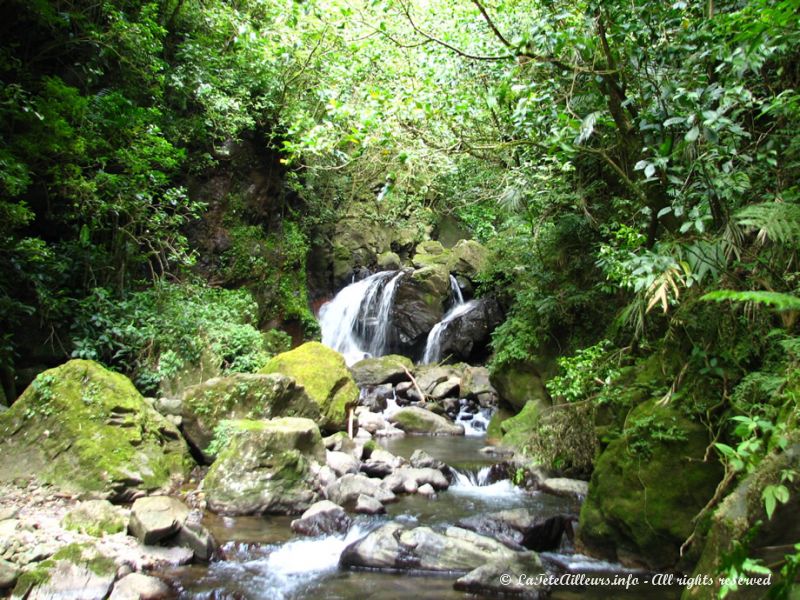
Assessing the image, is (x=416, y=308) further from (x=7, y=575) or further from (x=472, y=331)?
(x=7, y=575)

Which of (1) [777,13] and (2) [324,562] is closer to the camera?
(1) [777,13]

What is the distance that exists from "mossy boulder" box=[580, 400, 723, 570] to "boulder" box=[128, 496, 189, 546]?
13.7 feet

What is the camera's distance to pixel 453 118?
611 cm

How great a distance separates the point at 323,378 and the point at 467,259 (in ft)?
Result: 37.8

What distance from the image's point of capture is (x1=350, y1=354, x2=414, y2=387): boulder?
15086mm

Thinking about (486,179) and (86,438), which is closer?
(86,438)

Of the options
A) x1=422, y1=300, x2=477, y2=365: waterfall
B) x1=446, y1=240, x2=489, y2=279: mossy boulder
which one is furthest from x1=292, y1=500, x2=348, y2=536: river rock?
x1=446, y1=240, x2=489, y2=279: mossy boulder

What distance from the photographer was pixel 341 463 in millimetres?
7945

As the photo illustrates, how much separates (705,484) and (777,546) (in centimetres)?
180

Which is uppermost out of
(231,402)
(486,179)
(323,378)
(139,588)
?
(486,179)

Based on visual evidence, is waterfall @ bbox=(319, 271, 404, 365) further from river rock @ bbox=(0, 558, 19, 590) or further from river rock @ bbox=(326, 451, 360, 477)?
river rock @ bbox=(0, 558, 19, 590)

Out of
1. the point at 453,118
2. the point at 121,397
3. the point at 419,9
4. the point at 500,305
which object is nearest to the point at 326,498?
the point at 121,397

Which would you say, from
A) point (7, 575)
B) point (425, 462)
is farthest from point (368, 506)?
point (7, 575)

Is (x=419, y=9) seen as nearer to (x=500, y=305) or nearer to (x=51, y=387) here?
(x=51, y=387)
